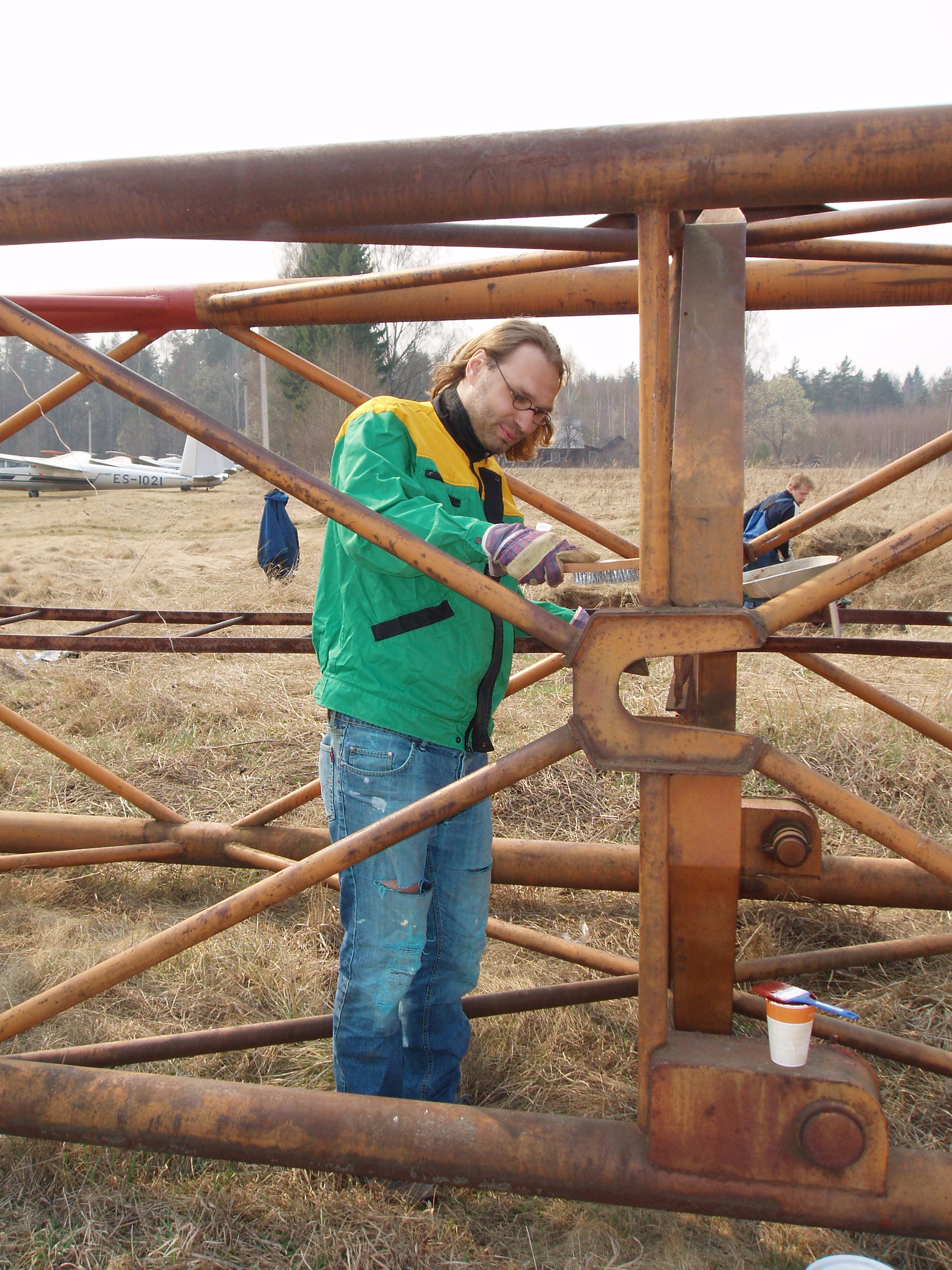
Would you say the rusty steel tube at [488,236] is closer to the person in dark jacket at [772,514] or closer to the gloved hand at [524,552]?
the gloved hand at [524,552]

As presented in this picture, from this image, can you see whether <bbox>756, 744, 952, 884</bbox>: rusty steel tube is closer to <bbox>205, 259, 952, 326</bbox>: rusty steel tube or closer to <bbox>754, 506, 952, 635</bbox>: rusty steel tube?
<bbox>754, 506, 952, 635</bbox>: rusty steel tube

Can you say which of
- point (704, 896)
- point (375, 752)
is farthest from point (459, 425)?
point (704, 896)

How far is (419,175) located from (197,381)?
6203cm

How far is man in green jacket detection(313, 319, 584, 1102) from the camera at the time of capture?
1.86 meters

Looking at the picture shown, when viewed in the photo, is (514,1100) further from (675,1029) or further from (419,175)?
(419,175)

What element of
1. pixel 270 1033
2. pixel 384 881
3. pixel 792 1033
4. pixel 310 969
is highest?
pixel 384 881

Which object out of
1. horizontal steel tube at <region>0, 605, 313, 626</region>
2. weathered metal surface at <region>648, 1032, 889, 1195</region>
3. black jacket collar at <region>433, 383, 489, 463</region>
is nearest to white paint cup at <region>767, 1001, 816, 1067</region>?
weathered metal surface at <region>648, 1032, 889, 1195</region>

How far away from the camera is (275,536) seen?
10.3m

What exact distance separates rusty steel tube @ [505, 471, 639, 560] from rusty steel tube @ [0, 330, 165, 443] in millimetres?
1108

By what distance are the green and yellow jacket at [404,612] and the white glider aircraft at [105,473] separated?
29.8m

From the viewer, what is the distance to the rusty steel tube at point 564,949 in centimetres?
263

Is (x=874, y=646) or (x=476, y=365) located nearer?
(x=476, y=365)

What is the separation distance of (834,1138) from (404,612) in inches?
48.4

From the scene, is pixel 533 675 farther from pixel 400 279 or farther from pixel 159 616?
pixel 159 616
